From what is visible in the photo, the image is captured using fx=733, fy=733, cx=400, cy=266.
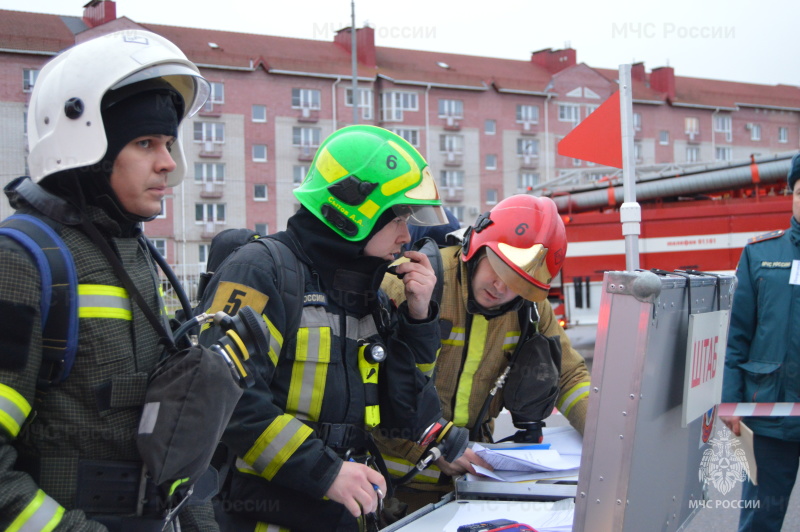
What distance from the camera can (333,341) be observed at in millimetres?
2098

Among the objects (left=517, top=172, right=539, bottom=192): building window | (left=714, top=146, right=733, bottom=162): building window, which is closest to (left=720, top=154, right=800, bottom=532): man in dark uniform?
(left=517, top=172, right=539, bottom=192): building window

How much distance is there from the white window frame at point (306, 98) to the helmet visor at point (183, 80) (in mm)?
38946

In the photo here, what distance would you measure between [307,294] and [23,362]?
2.89ft

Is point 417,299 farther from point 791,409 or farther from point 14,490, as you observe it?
point 791,409

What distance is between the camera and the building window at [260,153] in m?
39.7

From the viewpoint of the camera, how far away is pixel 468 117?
4412cm

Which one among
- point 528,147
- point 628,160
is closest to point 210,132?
point 528,147

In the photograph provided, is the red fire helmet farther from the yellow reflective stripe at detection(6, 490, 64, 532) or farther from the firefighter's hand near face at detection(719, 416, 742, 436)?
the yellow reflective stripe at detection(6, 490, 64, 532)

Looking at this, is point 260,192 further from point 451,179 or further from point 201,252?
point 451,179

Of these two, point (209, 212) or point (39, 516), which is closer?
point (39, 516)

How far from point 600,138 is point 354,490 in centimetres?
225

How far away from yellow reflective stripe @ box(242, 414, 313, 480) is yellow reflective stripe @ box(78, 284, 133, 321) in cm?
53

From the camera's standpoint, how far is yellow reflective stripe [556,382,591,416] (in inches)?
123

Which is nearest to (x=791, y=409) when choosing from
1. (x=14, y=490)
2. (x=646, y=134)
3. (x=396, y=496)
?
(x=396, y=496)
